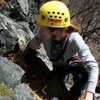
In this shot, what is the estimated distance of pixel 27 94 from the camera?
5.22 metres

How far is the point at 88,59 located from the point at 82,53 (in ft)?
0.42

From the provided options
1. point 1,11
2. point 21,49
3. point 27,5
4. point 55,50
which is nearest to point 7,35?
point 21,49

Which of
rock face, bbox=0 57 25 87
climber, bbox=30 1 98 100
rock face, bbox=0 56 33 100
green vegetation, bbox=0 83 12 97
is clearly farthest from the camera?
rock face, bbox=0 57 25 87

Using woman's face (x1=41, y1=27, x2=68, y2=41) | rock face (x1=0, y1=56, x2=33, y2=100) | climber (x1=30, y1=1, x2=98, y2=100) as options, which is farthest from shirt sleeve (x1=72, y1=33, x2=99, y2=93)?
rock face (x1=0, y1=56, x2=33, y2=100)

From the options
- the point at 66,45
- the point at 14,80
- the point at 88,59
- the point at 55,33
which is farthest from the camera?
the point at 14,80

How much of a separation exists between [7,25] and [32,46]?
105cm

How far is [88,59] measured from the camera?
15.2 feet

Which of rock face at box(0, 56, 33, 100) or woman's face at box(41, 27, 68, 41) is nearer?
woman's face at box(41, 27, 68, 41)

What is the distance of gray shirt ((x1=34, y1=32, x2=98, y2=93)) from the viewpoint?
4480mm

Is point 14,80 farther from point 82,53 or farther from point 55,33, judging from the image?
point 82,53

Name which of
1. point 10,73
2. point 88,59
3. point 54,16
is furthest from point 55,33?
point 10,73

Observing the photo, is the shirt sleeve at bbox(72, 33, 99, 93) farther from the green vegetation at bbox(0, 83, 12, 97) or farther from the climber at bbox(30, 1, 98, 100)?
the green vegetation at bbox(0, 83, 12, 97)

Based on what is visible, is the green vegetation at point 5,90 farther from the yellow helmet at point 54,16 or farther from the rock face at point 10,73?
the yellow helmet at point 54,16

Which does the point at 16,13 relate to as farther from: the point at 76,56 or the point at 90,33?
the point at 90,33
